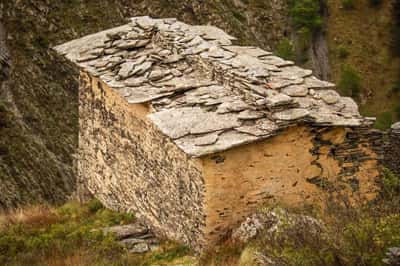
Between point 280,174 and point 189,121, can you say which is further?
point 280,174

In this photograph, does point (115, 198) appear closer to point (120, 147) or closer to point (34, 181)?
point (120, 147)

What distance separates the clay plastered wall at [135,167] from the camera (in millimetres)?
9391

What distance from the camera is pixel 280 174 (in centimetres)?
931

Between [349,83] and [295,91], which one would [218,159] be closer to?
[295,91]

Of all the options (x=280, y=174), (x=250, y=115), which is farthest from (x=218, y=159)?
(x=280, y=174)

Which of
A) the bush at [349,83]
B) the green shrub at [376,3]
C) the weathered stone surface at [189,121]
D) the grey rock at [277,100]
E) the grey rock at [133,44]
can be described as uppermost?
the grey rock at [133,44]

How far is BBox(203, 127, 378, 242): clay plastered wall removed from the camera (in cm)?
893

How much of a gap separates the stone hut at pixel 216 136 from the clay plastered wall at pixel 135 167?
0.03m

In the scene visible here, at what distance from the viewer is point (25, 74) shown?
22.9m

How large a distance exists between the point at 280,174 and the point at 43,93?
1500cm

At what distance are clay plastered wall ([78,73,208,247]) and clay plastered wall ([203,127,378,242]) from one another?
244 mm

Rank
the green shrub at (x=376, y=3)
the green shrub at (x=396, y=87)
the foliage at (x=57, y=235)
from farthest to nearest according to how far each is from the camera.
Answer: the green shrub at (x=376, y=3)
the green shrub at (x=396, y=87)
the foliage at (x=57, y=235)

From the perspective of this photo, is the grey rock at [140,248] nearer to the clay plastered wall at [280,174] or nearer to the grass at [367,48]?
the clay plastered wall at [280,174]

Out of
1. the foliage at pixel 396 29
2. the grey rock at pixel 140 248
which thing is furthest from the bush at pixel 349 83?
the grey rock at pixel 140 248
